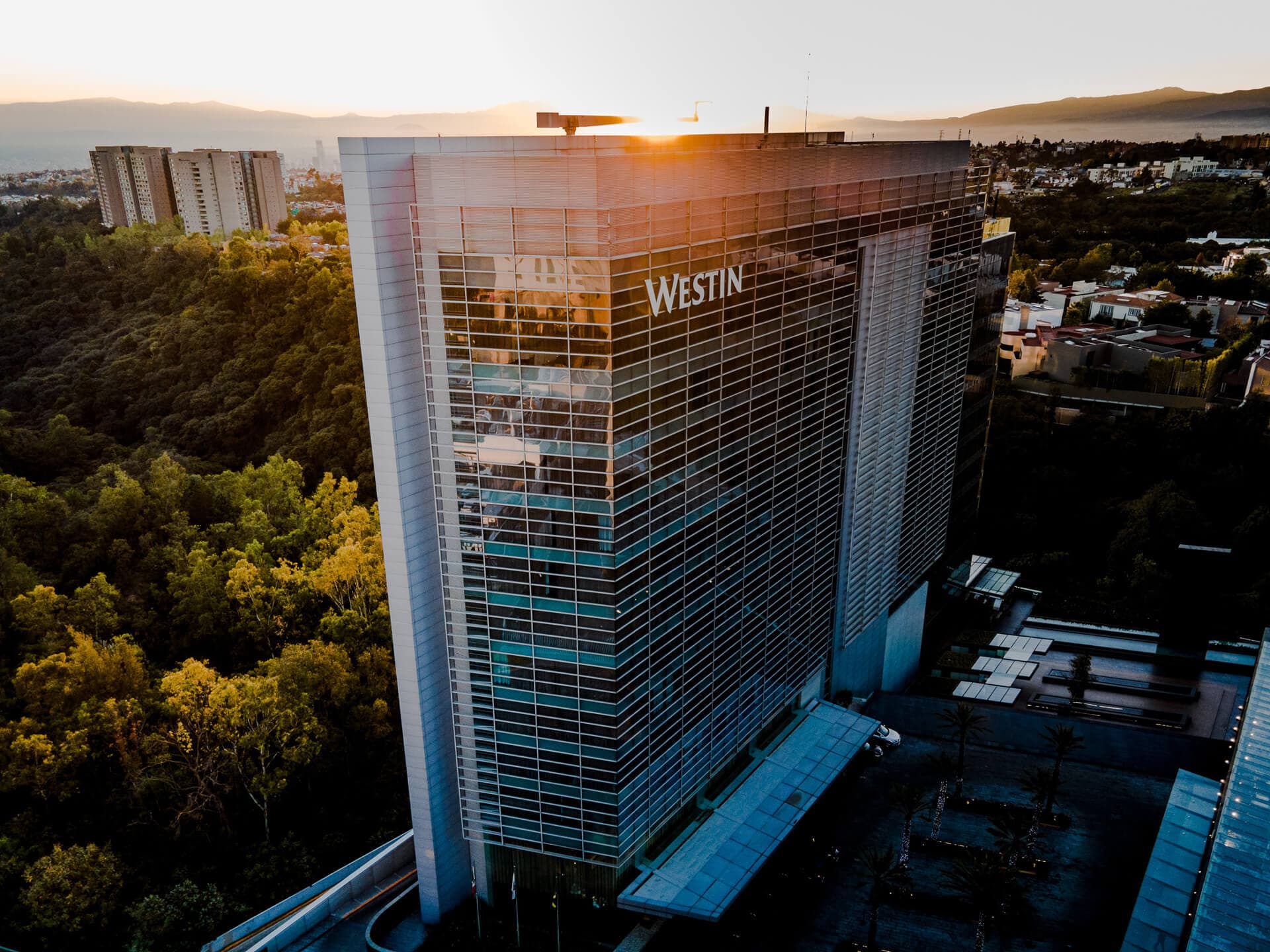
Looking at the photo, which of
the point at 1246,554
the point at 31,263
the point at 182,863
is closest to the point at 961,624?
the point at 1246,554

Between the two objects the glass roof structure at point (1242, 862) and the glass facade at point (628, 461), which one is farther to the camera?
the glass roof structure at point (1242, 862)

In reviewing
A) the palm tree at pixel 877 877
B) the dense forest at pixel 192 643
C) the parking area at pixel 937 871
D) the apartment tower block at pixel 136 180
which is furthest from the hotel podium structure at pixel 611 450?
the apartment tower block at pixel 136 180

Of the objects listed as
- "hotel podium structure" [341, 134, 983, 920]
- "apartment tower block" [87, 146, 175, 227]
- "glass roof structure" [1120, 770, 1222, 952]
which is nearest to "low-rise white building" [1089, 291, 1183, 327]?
"hotel podium structure" [341, 134, 983, 920]

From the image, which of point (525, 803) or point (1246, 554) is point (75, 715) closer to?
point (525, 803)

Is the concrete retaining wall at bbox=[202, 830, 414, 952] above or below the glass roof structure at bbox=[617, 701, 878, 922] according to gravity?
below

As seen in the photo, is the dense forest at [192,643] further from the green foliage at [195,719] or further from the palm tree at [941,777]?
the palm tree at [941,777]

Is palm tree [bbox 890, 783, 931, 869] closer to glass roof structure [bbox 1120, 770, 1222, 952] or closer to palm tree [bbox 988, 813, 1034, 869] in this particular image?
palm tree [bbox 988, 813, 1034, 869]

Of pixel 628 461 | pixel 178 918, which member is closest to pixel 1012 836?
pixel 628 461

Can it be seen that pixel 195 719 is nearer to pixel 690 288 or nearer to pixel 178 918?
pixel 178 918
